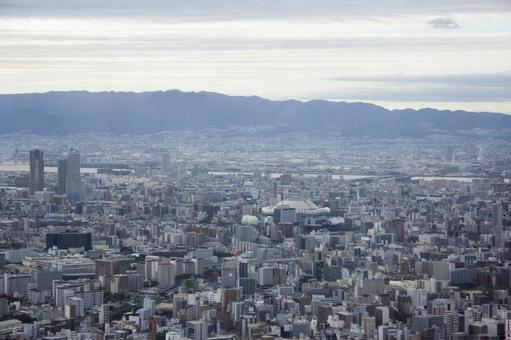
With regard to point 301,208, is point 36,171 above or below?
above

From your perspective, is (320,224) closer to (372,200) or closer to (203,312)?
(372,200)

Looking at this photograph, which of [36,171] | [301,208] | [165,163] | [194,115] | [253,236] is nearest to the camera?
[253,236]

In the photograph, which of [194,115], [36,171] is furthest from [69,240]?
[194,115]

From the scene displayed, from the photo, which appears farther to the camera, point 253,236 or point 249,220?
point 249,220

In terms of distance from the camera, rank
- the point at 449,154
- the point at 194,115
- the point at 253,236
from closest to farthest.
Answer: the point at 253,236 → the point at 449,154 → the point at 194,115

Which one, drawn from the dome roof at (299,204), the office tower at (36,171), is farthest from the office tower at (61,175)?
the dome roof at (299,204)

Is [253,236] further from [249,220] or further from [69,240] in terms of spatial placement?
[69,240]

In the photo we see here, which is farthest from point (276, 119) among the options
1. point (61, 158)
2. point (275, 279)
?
point (275, 279)
